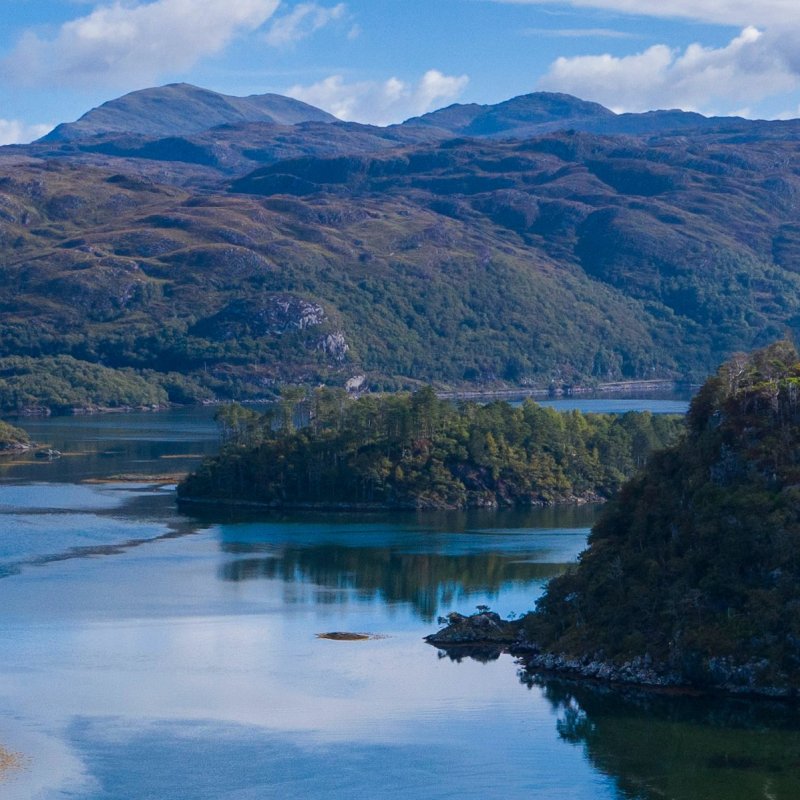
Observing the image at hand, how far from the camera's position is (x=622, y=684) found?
7381 centimetres

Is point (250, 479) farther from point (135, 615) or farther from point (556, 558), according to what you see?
point (135, 615)

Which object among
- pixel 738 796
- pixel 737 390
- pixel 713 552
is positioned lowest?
pixel 738 796

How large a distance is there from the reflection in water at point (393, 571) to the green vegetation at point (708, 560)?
52.0 feet

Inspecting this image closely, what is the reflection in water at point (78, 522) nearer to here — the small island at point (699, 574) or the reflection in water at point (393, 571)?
the reflection in water at point (393, 571)

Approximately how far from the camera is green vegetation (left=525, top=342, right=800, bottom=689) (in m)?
71.9

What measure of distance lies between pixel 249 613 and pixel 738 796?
38.7 meters

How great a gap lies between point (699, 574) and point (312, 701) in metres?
18.6

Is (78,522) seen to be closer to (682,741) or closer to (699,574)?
(699,574)

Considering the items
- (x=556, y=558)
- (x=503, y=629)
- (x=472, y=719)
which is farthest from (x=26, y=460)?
(x=472, y=719)

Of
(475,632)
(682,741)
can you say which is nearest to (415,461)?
(475,632)

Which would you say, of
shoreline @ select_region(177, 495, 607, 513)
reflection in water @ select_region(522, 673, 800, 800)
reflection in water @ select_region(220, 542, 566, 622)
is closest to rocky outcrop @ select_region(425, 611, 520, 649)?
reflection in water @ select_region(220, 542, 566, 622)

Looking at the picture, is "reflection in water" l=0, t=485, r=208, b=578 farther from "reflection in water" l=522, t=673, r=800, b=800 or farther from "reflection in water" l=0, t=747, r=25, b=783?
"reflection in water" l=522, t=673, r=800, b=800

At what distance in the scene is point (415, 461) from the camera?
148 meters

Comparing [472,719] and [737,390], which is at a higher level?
[737,390]
